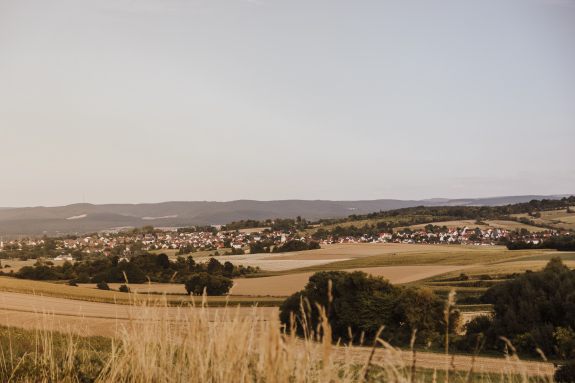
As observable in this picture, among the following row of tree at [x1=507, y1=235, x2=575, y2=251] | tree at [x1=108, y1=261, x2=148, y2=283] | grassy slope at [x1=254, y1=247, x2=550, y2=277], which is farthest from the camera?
row of tree at [x1=507, y1=235, x2=575, y2=251]

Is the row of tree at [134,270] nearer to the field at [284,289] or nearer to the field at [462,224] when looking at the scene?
the field at [284,289]

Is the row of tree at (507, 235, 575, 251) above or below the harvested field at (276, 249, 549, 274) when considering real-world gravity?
above

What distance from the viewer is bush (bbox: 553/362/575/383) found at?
927 cm

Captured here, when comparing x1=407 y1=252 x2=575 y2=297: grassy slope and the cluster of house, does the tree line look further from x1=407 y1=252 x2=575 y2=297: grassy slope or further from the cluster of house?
the cluster of house

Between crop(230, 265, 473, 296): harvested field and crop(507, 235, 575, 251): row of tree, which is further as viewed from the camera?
crop(507, 235, 575, 251): row of tree

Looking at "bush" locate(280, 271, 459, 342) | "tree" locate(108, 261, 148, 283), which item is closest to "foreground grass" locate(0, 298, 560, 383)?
"bush" locate(280, 271, 459, 342)

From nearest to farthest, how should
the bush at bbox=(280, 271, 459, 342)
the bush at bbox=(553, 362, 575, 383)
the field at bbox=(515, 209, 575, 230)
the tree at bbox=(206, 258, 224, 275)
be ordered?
the bush at bbox=(553, 362, 575, 383)
the bush at bbox=(280, 271, 459, 342)
the tree at bbox=(206, 258, 224, 275)
the field at bbox=(515, 209, 575, 230)

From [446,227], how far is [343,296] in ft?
246

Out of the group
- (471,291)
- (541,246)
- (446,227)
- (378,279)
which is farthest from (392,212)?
(378,279)

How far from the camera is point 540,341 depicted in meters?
16.1

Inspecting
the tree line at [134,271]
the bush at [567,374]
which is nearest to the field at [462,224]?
the tree line at [134,271]

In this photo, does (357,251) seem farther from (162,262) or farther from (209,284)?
(209,284)

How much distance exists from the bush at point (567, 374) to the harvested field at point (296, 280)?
27.8 m

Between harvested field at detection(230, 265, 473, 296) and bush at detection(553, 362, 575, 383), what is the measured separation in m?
27.8
